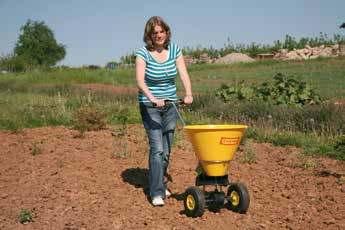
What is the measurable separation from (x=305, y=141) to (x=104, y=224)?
4258 mm

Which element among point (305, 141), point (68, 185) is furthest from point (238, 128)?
point (305, 141)

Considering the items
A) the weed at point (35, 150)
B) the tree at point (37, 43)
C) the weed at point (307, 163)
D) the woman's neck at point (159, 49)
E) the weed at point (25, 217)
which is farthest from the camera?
the tree at point (37, 43)

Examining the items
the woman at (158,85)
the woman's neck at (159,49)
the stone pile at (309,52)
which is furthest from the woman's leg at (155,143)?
the stone pile at (309,52)

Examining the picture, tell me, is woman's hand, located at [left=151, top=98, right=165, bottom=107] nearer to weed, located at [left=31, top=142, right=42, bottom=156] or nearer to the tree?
weed, located at [left=31, top=142, right=42, bottom=156]

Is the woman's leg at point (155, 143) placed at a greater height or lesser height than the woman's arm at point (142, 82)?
lesser

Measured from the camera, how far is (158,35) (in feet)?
17.8

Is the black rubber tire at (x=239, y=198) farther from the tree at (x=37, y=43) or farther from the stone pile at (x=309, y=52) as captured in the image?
the tree at (x=37, y=43)

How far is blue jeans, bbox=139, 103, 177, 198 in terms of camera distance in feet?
18.2

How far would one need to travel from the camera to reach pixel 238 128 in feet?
16.3

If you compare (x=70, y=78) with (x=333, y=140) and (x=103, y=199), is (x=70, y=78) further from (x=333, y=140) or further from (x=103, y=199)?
(x=103, y=199)

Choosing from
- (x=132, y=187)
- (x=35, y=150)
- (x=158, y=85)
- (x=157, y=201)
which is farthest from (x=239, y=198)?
(x=35, y=150)

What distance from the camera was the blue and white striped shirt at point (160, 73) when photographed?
215 inches

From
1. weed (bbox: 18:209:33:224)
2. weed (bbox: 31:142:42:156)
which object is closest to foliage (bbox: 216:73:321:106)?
weed (bbox: 31:142:42:156)

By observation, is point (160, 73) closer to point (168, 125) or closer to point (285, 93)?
point (168, 125)
